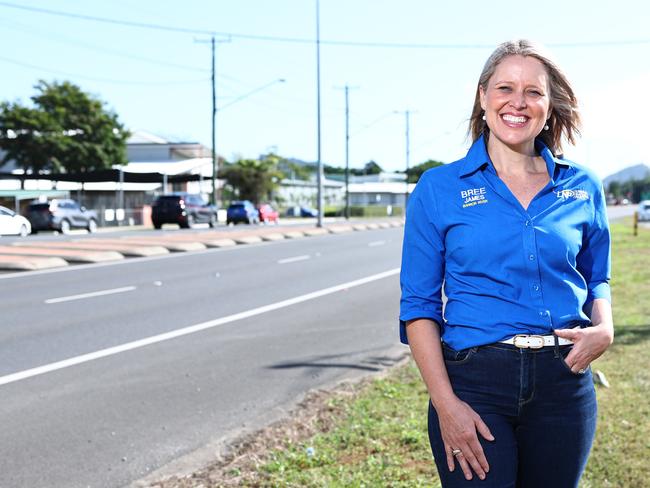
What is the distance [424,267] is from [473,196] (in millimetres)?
250

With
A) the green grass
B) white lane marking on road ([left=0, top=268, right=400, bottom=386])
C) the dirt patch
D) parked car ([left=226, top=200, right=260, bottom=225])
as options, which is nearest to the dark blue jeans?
the green grass

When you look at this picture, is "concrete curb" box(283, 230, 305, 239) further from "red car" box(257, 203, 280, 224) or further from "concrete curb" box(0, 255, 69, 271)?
"red car" box(257, 203, 280, 224)

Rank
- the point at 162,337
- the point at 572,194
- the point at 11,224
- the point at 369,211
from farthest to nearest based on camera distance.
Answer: the point at 369,211, the point at 11,224, the point at 162,337, the point at 572,194

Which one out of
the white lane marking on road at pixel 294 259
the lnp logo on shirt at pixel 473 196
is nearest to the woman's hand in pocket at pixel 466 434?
the lnp logo on shirt at pixel 473 196

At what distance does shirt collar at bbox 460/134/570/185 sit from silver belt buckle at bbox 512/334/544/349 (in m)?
0.49

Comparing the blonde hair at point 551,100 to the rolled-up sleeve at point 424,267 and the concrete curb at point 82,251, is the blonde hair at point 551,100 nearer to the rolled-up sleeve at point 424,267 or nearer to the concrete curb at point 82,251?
the rolled-up sleeve at point 424,267

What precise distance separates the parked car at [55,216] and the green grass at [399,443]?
104 ft

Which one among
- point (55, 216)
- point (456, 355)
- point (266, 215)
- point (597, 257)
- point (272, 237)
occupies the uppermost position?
point (597, 257)

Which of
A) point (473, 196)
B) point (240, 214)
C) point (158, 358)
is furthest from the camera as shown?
point (240, 214)

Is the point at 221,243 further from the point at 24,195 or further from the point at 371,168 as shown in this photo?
the point at 371,168

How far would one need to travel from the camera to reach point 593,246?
103 inches

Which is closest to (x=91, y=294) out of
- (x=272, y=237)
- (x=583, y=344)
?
(x=583, y=344)

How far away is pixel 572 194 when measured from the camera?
8.39 ft

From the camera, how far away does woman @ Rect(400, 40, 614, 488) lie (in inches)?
93.4
